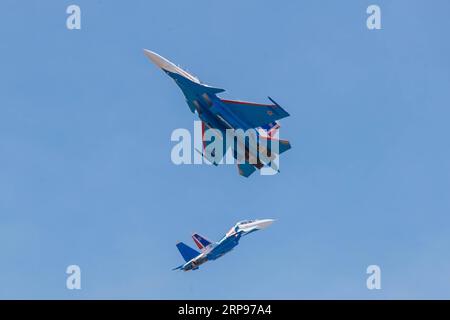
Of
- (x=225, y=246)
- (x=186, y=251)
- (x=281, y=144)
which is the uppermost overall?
(x=281, y=144)

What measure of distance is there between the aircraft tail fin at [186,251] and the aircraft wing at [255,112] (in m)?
16.7

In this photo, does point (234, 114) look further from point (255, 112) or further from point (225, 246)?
point (225, 246)

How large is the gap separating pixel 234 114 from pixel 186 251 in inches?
685

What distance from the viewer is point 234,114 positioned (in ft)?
221

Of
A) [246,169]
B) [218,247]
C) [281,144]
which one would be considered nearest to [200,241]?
[218,247]

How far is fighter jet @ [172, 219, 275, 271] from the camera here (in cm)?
7419

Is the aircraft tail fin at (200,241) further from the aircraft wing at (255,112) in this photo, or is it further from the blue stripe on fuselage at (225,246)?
the aircraft wing at (255,112)

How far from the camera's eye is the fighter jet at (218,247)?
74188 mm

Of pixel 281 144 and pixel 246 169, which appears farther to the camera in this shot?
pixel 246 169

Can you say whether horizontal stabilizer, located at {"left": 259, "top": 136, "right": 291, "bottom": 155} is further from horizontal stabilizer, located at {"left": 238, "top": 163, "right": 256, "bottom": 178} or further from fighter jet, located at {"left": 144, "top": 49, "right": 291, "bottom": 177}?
horizontal stabilizer, located at {"left": 238, "top": 163, "right": 256, "bottom": 178}
